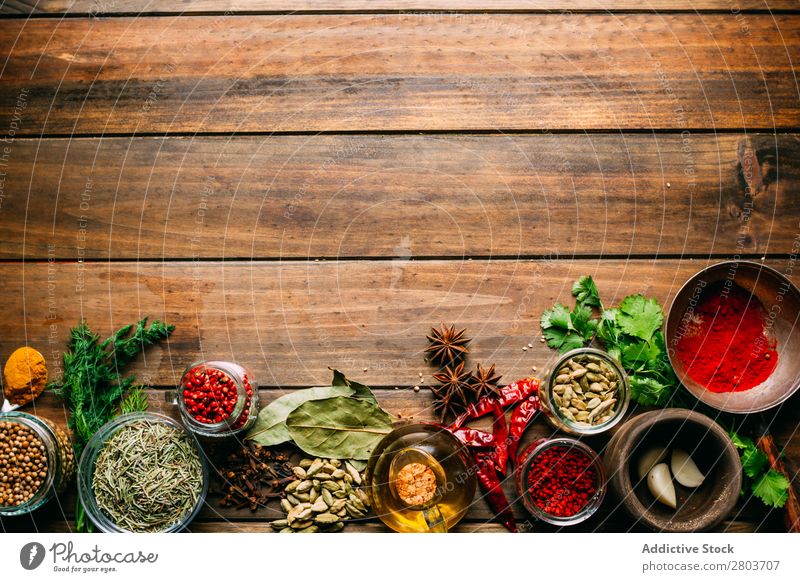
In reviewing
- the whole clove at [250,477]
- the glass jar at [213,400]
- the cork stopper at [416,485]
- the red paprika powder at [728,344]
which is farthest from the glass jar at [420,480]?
the red paprika powder at [728,344]

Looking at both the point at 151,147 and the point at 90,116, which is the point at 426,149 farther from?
the point at 90,116

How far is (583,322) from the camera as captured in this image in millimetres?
1811

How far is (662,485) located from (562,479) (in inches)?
11.3

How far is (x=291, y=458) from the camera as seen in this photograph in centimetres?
182

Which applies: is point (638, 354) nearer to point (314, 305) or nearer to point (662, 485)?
point (662, 485)

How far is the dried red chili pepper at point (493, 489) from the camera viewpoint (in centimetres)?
176

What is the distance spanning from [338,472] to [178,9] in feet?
4.97

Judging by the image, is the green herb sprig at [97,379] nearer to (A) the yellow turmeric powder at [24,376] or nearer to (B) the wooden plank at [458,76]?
(A) the yellow turmeric powder at [24,376]

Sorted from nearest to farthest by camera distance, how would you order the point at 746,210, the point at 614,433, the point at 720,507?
the point at 720,507, the point at 614,433, the point at 746,210

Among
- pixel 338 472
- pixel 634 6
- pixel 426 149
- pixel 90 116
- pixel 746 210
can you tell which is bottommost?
pixel 338 472

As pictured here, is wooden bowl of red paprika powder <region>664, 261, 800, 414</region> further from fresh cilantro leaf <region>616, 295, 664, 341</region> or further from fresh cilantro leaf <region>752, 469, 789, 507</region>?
fresh cilantro leaf <region>752, 469, 789, 507</region>
